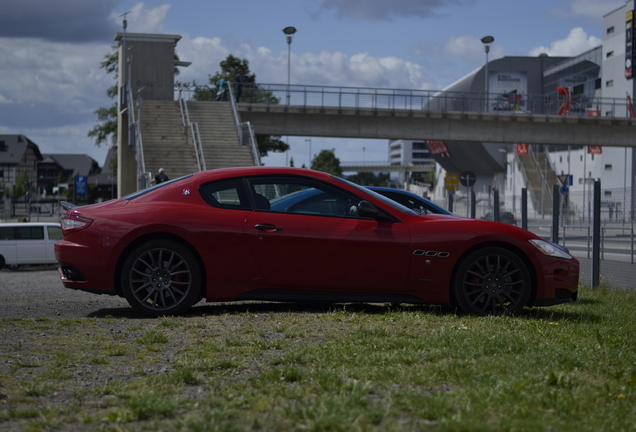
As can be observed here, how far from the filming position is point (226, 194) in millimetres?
8055

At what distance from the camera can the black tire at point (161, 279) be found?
781cm

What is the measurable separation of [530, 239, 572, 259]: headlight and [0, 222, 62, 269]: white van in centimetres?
2356

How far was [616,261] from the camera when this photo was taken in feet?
66.8

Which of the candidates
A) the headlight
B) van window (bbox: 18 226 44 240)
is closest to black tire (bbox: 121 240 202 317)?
the headlight

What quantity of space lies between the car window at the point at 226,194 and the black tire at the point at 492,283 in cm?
203

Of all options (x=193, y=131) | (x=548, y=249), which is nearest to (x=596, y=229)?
(x=548, y=249)

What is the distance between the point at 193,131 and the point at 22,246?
8.10 meters

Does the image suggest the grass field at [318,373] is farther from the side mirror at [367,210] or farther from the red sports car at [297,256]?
the side mirror at [367,210]

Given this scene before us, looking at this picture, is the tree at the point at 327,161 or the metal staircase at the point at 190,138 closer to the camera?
the metal staircase at the point at 190,138

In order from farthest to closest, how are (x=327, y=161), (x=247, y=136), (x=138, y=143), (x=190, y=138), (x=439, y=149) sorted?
(x=327, y=161)
(x=439, y=149)
(x=190, y=138)
(x=247, y=136)
(x=138, y=143)

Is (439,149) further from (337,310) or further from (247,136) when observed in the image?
(337,310)

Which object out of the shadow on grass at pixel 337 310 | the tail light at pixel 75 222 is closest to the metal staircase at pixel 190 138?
the shadow on grass at pixel 337 310

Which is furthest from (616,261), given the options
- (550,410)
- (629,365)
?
(550,410)

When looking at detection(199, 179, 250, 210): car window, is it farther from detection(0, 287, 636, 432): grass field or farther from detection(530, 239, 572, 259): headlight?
detection(530, 239, 572, 259): headlight
